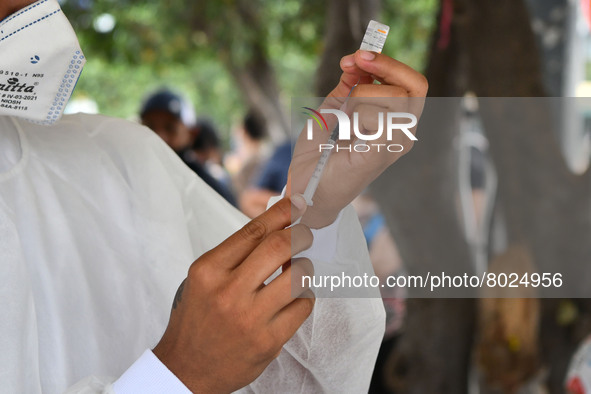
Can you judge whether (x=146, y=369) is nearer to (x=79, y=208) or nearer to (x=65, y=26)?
(x=79, y=208)

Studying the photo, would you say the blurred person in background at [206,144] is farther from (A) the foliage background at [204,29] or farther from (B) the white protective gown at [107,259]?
(B) the white protective gown at [107,259]

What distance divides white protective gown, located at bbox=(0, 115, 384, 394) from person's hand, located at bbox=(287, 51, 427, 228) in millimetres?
51

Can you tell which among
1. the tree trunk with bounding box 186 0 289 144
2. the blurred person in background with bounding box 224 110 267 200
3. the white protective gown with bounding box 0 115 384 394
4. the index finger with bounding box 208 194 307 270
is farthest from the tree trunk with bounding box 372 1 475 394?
the tree trunk with bounding box 186 0 289 144

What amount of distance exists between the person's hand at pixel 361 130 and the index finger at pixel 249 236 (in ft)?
0.31

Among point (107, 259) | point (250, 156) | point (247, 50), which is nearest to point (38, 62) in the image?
point (107, 259)

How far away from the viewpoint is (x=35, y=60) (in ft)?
3.32

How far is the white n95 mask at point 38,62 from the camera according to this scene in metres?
0.98

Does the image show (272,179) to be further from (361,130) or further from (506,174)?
(361,130)

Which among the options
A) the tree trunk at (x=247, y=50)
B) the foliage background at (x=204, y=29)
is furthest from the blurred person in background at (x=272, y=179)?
the tree trunk at (x=247, y=50)

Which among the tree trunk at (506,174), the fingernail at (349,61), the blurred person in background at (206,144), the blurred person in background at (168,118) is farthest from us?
the blurred person in background at (206,144)

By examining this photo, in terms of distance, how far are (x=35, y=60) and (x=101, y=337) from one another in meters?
0.46

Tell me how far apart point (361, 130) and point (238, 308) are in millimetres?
311

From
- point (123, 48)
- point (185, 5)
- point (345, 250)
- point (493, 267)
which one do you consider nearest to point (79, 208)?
point (345, 250)

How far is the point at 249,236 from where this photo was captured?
0.88 m
